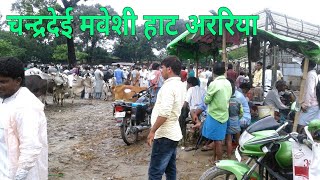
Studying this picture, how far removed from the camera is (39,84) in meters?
11.2

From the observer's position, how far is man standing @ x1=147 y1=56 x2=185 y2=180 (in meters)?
3.62

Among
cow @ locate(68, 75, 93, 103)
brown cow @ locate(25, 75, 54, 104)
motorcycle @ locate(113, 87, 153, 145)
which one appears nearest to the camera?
motorcycle @ locate(113, 87, 153, 145)

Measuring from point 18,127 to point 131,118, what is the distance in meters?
4.91

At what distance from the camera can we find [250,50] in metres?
7.93

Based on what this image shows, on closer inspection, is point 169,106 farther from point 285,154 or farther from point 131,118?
point 131,118

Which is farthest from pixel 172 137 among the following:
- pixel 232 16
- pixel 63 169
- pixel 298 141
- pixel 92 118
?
pixel 92 118

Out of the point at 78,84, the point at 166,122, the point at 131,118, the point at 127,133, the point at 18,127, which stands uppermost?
the point at 18,127

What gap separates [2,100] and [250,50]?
652 cm

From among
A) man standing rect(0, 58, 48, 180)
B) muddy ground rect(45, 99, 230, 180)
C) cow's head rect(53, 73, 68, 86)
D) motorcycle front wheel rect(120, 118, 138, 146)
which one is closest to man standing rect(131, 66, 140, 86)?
cow's head rect(53, 73, 68, 86)

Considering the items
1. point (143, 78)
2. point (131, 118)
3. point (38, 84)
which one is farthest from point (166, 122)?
point (143, 78)

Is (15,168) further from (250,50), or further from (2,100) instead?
(250,50)

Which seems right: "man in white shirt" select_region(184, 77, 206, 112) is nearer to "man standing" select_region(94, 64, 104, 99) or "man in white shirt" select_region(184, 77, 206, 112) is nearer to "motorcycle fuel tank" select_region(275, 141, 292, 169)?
"motorcycle fuel tank" select_region(275, 141, 292, 169)

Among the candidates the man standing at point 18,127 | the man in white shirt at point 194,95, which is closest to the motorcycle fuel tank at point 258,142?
the man standing at point 18,127

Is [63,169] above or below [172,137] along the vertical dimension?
below
